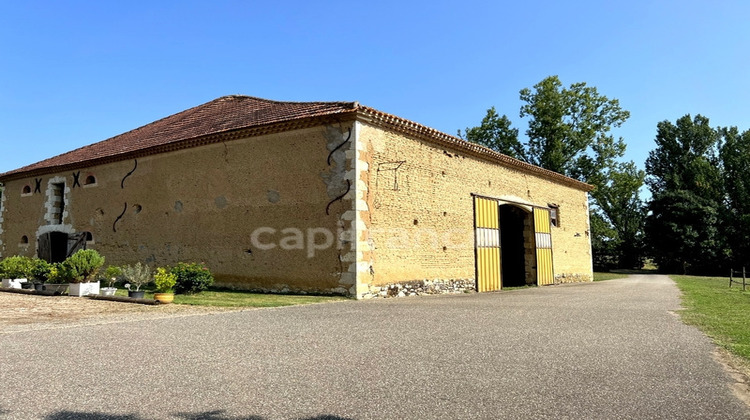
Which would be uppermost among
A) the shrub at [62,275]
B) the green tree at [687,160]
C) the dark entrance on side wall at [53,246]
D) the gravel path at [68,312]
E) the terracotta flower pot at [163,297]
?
the green tree at [687,160]

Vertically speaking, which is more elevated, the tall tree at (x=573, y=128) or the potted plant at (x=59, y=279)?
the tall tree at (x=573, y=128)

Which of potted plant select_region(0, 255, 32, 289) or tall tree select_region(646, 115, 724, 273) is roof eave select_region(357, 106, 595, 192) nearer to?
potted plant select_region(0, 255, 32, 289)

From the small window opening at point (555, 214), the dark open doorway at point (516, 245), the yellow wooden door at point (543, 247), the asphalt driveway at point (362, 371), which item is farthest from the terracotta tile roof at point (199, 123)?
the small window opening at point (555, 214)

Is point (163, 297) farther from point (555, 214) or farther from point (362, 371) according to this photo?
point (555, 214)

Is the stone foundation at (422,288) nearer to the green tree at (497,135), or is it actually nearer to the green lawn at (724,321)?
the green lawn at (724,321)

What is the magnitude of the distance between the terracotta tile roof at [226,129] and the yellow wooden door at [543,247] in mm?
1843

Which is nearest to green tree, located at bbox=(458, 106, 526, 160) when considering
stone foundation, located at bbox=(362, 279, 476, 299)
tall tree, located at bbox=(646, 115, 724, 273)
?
tall tree, located at bbox=(646, 115, 724, 273)

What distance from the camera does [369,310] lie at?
828 centimetres

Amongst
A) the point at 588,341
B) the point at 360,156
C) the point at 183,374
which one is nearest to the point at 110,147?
the point at 360,156

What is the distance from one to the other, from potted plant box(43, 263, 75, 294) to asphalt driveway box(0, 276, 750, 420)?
5.28 m

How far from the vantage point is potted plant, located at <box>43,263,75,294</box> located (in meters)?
10.6

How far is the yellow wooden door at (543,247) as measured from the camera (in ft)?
58.2

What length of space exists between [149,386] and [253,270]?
8.75 metres

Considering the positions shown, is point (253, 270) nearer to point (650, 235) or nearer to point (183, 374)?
point (183, 374)
